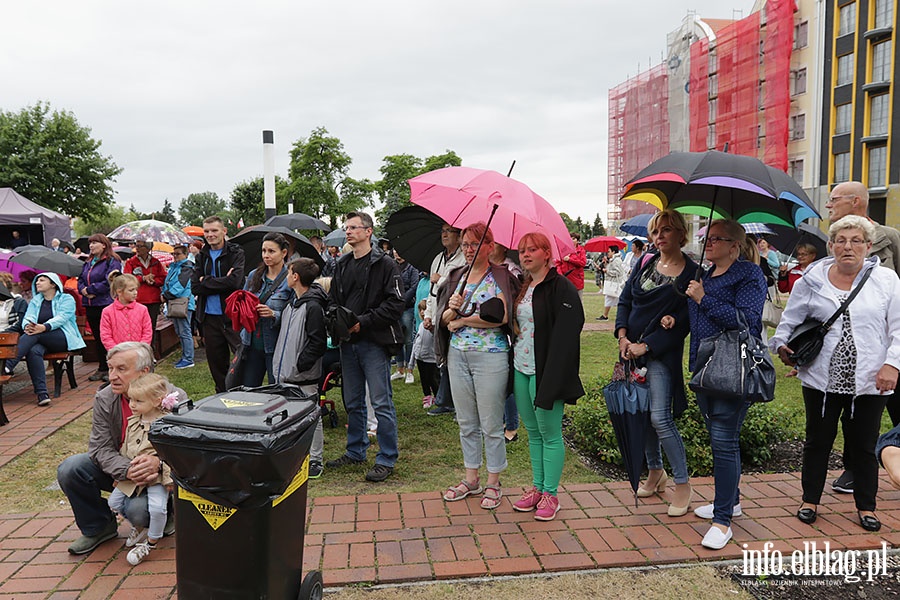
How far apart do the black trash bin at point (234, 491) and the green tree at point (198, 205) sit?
127m

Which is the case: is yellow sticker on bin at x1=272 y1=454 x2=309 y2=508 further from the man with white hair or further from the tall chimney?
the tall chimney

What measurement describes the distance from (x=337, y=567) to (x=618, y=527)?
5.54ft

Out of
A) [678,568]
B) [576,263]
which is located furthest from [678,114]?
[678,568]

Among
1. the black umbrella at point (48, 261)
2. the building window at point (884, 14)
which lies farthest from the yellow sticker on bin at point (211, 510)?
the building window at point (884, 14)

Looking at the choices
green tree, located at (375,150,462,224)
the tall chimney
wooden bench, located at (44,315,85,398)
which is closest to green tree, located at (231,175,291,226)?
green tree, located at (375,150,462,224)

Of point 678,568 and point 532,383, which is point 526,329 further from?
point 678,568

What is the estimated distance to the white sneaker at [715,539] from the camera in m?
3.58

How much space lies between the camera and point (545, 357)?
3.88 metres

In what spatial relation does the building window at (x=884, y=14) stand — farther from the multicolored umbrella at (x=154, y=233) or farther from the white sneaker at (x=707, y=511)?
the white sneaker at (x=707, y=511)

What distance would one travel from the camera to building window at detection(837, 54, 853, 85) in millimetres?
36406

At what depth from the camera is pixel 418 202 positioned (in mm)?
4277

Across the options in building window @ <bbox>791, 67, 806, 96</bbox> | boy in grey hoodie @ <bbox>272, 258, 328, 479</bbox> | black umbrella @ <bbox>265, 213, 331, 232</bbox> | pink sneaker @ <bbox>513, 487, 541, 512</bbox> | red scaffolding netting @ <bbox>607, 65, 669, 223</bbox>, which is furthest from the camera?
red scaffolding netting @ <bbox>607, 65, 669, 223</bbox>

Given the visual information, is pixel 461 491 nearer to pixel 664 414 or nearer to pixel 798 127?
pixel 664 414

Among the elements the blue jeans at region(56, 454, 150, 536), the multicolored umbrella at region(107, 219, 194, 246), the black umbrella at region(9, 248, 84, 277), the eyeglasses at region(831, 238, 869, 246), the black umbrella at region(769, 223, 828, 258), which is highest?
the multicolored umbrella at region(107, 219, 194, 246)
